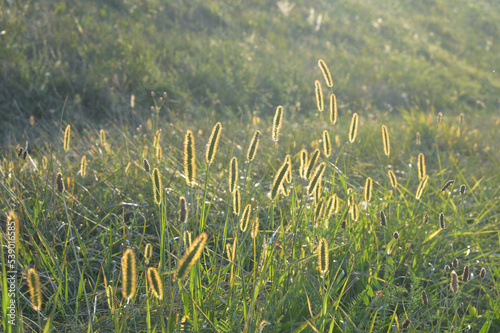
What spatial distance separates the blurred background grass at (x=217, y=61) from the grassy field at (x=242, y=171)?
0.13 ft

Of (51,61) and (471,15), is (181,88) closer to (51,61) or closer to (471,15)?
(51,61)

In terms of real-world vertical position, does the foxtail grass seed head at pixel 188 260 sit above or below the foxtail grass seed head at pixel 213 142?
below

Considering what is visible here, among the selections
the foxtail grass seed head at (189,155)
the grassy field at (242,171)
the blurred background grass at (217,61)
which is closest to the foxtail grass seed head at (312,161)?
the grassy field at (242,171)

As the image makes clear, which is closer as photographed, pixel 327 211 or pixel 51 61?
pixel 327 211

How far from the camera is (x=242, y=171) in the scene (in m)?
2.78

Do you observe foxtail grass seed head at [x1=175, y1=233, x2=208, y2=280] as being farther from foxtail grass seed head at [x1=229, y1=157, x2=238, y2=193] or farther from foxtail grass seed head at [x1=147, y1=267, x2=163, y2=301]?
foxtail grass seed head at [x1=229, y1=157, x2=238, y2=193]

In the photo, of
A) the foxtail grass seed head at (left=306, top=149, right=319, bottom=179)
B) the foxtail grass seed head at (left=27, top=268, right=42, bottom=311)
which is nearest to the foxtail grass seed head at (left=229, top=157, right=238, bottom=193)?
the foxtail grass seed head at (left=306, top=149, right=319, bottom=179)

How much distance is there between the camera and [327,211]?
1626 millimetres

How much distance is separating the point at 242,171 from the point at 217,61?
4147mm

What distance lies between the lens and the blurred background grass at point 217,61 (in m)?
4.73

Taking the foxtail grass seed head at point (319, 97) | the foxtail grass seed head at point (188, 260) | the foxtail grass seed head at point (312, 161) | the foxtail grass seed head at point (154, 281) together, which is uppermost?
the foxtail grass seed head at point (319, 97)

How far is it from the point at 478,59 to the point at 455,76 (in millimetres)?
2434

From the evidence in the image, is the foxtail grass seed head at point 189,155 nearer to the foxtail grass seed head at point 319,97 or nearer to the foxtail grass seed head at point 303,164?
the foxtail grass seed head at point 303,164

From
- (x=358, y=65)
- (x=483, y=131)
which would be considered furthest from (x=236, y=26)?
(x=483, y=131)
